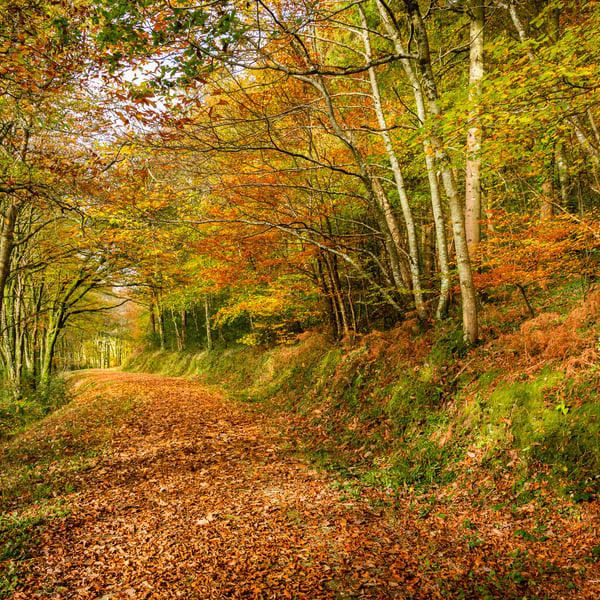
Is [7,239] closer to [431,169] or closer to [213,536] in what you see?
[213,536]

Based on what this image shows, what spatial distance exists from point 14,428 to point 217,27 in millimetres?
12045

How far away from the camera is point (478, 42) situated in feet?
26.7

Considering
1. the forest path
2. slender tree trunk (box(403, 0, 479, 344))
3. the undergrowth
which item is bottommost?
the forest path

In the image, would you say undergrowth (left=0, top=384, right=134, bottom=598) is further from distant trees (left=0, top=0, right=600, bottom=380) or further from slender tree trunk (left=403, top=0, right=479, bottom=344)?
slender tree trunk (left=403, top=0, right=479, bottom=344)

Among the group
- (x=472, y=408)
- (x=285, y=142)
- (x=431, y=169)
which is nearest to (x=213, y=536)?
(x=472, y=408)

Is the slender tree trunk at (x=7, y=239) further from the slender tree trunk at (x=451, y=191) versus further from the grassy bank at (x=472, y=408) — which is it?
the slender tree trunk at (x=451, y=191)

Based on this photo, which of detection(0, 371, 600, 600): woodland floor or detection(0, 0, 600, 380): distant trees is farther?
detection(0, 0, 600, 380): distant trees

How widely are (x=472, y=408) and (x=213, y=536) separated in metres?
4.20

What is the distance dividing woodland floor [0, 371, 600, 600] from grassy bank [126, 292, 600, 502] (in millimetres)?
430

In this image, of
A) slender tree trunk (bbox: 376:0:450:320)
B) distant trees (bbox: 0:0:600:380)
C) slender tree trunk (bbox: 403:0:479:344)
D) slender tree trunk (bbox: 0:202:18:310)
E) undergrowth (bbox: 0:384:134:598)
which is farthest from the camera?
slender tree trunk (bbox: 0:202:18:310)

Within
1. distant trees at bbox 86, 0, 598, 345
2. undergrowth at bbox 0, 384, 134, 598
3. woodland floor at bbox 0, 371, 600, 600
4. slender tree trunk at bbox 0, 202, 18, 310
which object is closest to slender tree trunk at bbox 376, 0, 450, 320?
distant trees at bbox 86, 0, 598, 345

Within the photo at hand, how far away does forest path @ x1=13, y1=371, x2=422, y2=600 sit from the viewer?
3646 millimetres

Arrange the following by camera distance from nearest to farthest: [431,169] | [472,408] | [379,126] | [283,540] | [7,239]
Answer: [283,540], [472,408], [431,169], [7,239], [379,126]

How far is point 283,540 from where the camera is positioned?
14.3 feet
